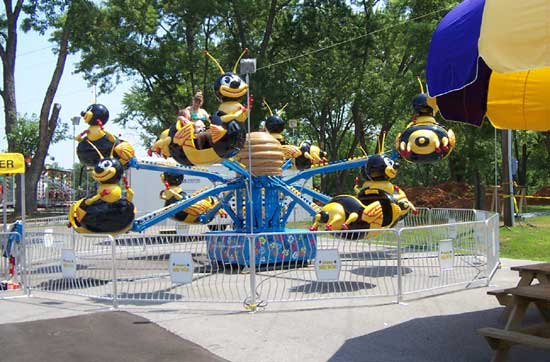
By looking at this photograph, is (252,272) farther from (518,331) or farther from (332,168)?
(332,168)

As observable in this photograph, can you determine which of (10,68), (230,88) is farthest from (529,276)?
(10,68)

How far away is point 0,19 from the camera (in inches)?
1215

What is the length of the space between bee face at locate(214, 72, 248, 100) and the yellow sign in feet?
13.0

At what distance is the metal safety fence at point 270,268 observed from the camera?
8.64m

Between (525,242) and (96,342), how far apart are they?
1167 centimetres

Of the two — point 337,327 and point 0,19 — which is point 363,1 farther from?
point 337,327

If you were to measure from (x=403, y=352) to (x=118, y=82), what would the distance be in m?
30.2

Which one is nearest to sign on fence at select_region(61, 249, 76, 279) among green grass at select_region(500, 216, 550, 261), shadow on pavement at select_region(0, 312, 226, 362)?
shadow on pavement at select_region(0, 312, 226, 362)

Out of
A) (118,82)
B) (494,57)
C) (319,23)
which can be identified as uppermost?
(319,23)

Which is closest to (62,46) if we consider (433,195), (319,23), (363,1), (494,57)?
(319,23)

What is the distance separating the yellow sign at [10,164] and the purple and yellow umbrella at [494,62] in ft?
26.0

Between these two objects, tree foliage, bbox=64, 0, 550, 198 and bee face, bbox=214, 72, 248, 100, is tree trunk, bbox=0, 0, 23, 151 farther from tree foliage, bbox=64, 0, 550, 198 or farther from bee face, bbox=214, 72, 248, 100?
bee face, bbox=214, 72, 248, 100

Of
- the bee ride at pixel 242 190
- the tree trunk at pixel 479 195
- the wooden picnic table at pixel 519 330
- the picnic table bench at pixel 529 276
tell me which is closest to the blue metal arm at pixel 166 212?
the bee ride at pixel 242 190

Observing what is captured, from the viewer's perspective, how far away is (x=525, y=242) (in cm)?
1478
